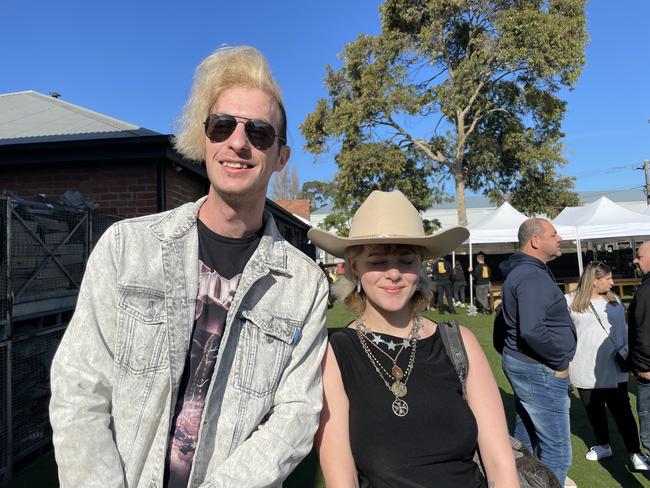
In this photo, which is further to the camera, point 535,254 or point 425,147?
point 425,147

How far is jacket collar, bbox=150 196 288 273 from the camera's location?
1.55 metres

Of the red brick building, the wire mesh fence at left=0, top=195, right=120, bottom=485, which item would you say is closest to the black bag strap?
the wire mesh fence at left=0, top=195, right=120, bottom=485

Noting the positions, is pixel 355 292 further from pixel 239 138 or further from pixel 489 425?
pixel 239 138

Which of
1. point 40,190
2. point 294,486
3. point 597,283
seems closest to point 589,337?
point 597,283

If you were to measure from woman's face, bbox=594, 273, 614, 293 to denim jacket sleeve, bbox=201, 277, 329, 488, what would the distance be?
418 centimetres

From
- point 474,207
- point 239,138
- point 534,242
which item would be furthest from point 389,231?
point 474,207

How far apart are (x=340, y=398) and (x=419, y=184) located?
55.7ft

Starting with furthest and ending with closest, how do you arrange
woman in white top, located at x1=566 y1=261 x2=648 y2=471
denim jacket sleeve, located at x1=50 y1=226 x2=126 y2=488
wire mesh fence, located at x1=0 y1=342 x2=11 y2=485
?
woman in white top, located at x1=566 y1=261 x2=648 y2=471 < wire mesh fence, located at x1=0 y1=342 x2=11 y2=485 < denim jacket sleeve, located at x1=50 y1=226 x2=126 y2=488

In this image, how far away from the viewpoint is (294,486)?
3.97m

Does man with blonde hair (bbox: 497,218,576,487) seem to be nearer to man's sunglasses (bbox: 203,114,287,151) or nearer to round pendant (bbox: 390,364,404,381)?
round pendant (bbox: 390,364,404,381)

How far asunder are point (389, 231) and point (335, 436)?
856mm

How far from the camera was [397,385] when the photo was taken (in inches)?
73.5

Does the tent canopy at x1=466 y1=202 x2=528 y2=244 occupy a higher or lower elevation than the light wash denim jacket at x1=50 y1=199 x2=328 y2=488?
higher

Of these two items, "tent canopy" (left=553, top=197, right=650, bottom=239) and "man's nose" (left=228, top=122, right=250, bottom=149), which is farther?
"tent canopy" (left=553, top=197, right=650, bottom=239)
